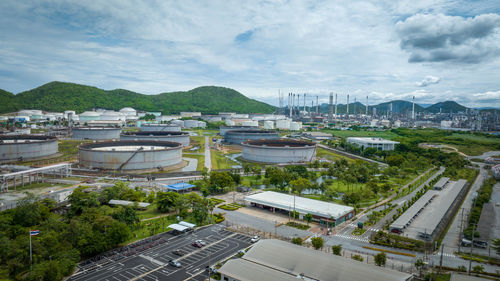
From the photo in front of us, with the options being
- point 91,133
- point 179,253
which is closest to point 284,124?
point 91,133

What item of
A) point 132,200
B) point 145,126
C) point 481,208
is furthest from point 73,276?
point 145,126

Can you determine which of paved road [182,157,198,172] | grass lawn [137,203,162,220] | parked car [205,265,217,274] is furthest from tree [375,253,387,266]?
paved road [182,157,198,172]

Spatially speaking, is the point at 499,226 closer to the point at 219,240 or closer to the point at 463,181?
the point at 463,181

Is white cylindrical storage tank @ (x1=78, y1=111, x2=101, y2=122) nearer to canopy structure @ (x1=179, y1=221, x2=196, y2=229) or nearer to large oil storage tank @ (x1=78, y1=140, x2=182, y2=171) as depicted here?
large oil storage tank @ (x1=78, y1=140, x2=182, y2=171)

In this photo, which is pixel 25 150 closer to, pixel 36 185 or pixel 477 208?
pixel 36 185

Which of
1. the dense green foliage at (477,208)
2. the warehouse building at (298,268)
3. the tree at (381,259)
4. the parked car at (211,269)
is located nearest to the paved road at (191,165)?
the parked car at (211,269)

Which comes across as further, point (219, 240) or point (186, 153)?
point (186, 153)

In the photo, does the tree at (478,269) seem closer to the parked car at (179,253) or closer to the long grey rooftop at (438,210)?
the long grey rooftop at (438,210)
